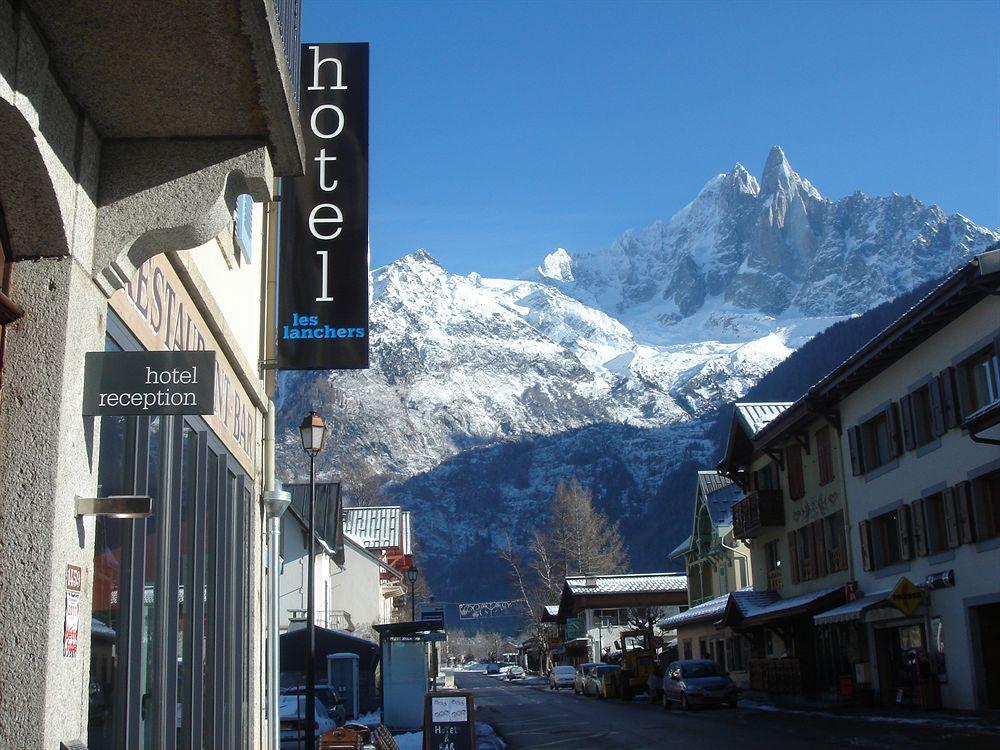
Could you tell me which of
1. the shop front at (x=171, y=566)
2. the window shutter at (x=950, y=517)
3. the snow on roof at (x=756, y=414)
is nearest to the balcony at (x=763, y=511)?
the snow on roof at (x=756, y=414)

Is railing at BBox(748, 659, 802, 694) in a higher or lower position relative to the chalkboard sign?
lower

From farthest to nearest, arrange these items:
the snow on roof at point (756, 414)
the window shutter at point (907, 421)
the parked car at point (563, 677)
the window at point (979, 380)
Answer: the parked car at point (563, 677) → the snow on roof at point (756, 414) → the window shutter at point (907, 421) → the window at point (979, 380)

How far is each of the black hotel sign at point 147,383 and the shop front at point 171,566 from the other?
102 mm

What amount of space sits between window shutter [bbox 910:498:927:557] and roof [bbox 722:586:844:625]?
502cm

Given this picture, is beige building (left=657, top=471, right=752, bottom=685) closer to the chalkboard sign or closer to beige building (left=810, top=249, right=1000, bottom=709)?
beige building (left=810, top=249, right=1000, bottom=709)

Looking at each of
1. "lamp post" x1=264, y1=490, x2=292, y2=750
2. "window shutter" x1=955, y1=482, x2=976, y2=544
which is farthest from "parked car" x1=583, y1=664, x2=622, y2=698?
"lamp post" x1=264, y1=490, x2=292, y2=750

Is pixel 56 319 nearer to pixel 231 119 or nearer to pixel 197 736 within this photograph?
pixel 231 119

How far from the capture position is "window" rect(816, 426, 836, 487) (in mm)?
33500

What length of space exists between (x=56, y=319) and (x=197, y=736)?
5.05 metres

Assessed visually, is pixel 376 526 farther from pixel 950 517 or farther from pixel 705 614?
pixel 950 517

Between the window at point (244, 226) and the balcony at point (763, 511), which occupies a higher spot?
the window at point (244, 226)

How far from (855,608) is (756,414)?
44.2ft

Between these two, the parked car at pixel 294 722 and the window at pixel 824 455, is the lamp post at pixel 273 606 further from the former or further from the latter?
the window at pixel 824 455

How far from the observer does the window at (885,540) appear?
2914cm
